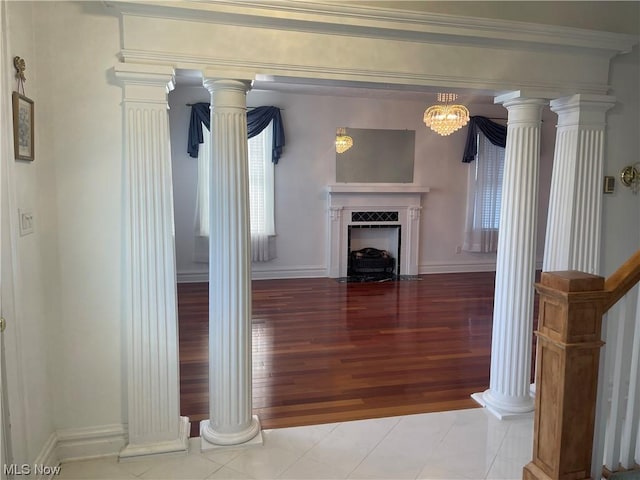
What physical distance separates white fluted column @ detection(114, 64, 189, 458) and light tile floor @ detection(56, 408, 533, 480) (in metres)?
0.13

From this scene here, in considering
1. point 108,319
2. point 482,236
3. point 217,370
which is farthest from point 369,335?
point 482,236

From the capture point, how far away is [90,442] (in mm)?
2434

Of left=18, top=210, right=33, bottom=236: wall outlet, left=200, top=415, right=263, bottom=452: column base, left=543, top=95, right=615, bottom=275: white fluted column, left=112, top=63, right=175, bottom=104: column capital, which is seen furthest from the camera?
left=543, top=95, right=615, bottom=275: white fluted column

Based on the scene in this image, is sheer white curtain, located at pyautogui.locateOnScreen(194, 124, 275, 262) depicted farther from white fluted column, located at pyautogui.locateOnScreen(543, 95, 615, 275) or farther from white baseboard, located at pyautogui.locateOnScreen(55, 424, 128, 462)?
white fluted column, located at pyautogui.locateOnScreen(543, 95, 615, 275)

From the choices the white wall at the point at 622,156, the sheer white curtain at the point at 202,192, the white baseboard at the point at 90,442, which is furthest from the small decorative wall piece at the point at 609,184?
the sheer white curtain at the point at 202,192

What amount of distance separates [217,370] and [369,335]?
7.58 feet

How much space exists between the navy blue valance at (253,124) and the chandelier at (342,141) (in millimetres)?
876

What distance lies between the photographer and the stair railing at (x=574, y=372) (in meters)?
1.54

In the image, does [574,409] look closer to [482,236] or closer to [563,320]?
[563,320]

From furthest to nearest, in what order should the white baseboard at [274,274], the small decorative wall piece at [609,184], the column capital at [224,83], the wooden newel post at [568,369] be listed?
the white baseboard at [274,274], the small decorative wall piece at [609,184], the column capital at [224,83], the wooden newel post at [568,369]

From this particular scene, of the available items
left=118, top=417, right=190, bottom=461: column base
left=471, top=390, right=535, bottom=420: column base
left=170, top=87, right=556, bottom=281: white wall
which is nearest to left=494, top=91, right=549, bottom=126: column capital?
left=471, top=390, right=535, bottom=420: column base

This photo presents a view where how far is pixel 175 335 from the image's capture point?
2.46m

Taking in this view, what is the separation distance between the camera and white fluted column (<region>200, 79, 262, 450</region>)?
2377mm

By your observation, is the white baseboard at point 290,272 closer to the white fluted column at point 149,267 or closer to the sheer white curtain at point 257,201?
the sheer white curtain at point 257,201
